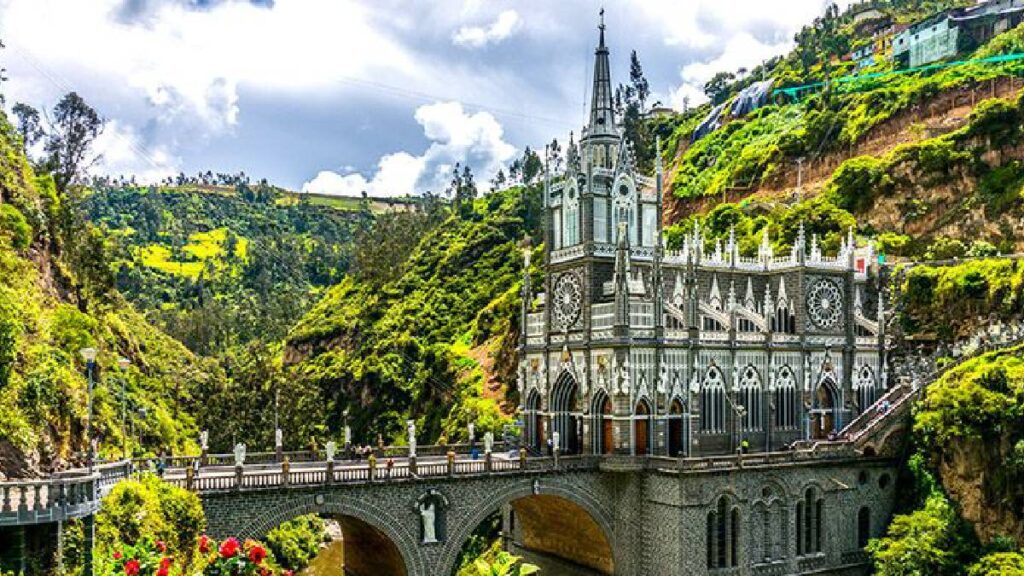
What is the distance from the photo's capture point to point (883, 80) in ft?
324

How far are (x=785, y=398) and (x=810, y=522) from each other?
6.37 meters

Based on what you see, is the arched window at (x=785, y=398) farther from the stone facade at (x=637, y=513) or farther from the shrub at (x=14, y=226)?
the shrub at (x=14, y=226)

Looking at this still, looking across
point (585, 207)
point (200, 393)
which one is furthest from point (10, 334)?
point (200, 393)

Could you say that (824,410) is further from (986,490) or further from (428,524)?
(428,524)

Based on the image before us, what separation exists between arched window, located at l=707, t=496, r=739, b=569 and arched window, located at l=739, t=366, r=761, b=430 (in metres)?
5.36

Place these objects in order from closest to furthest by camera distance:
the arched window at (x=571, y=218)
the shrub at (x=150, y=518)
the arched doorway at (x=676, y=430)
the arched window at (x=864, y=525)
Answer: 1. the shrub at (x=150, y=518)
2. the arched doorway at (x=676, y=430)
3. the arched window at (x=571, y=218)
4. the arched window at (x=864, y=525)

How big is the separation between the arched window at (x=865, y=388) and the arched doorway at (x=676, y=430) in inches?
474

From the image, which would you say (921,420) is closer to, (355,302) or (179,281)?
(355,302)

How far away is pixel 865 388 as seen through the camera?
5000 cm

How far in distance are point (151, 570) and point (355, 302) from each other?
8735 cm

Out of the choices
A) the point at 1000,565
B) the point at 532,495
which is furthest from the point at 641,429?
the point at 1000,565

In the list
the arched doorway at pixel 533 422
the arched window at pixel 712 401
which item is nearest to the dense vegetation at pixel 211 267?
the arched doorway at pixel 533 422

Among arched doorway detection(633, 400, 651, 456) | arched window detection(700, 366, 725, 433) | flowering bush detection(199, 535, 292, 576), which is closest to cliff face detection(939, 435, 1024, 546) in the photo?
arched window detection(700, 366, 725, 433)

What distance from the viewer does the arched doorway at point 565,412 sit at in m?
45.2
